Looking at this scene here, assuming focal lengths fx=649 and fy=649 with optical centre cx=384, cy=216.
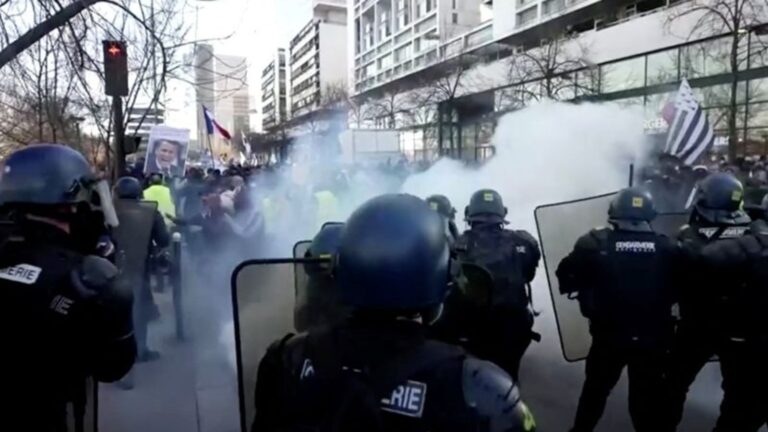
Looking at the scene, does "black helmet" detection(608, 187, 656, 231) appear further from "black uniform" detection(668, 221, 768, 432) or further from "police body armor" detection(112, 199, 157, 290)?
"police body armor" detection(112, 199, 157, 290)

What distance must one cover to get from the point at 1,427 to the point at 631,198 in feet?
10.8

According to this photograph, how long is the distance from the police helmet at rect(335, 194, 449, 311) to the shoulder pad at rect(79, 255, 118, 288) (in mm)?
918

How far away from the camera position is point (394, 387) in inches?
49.6

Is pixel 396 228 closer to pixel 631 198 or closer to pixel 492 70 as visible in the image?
pixel 631 198

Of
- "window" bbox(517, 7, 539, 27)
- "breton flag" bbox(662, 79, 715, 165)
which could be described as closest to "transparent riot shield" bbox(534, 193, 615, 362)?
"breton flag" bbox(662, 79, 715, 165)

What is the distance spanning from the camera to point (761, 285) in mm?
3467

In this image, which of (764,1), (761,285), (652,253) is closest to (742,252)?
(761,285)

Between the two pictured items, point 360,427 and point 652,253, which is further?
point 652,253

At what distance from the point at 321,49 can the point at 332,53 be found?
189 cm

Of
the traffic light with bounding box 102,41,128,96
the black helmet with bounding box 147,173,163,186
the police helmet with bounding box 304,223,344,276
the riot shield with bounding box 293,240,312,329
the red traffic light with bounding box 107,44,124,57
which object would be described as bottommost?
the riot shield with bounding box 293,240,312,329

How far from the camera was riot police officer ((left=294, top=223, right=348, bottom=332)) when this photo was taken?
235cm

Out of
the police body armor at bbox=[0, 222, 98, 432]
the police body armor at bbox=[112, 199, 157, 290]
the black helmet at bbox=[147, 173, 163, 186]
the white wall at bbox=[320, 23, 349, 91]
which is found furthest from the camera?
the white wall at bbox=[320, 23, 349, 91]

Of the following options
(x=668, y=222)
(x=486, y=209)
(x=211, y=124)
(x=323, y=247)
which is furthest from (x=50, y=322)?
(x=211, y=124)

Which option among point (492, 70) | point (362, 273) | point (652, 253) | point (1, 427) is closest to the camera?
point (362, 273)
